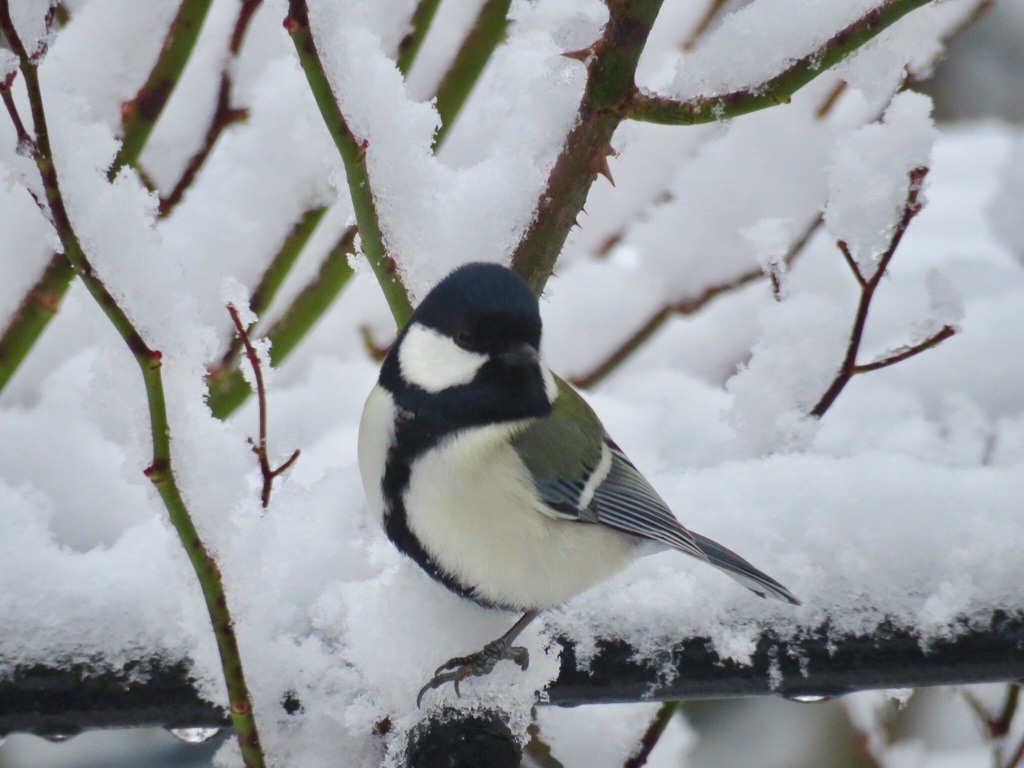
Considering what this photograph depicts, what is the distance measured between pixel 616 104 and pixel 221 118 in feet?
3.18

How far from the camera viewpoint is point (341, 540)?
1.34 metres

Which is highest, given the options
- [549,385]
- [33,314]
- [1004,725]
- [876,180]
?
[33,314]

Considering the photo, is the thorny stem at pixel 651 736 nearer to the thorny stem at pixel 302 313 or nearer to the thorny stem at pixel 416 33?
the thorny stem at pixel 302 313

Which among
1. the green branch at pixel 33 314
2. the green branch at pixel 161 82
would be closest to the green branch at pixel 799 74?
the green branch at pixel 161 82

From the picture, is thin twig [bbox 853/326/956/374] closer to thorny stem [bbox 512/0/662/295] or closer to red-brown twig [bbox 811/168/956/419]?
red-brown twig [bbox 811/168/956/419]

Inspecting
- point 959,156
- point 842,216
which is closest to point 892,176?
point 842,216

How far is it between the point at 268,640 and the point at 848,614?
0.68m

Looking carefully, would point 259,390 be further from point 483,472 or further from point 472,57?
point 472,57

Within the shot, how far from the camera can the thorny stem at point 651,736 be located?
149 cm

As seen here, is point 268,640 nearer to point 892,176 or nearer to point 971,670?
point 971,670

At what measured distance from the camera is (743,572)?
1263 mm

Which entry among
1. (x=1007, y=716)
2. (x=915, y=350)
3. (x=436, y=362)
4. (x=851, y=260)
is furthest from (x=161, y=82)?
(x=1007, y=716)

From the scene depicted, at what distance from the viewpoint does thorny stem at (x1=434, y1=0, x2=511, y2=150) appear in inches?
79.7

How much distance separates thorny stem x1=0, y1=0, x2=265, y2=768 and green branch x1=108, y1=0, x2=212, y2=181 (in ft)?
2.86
